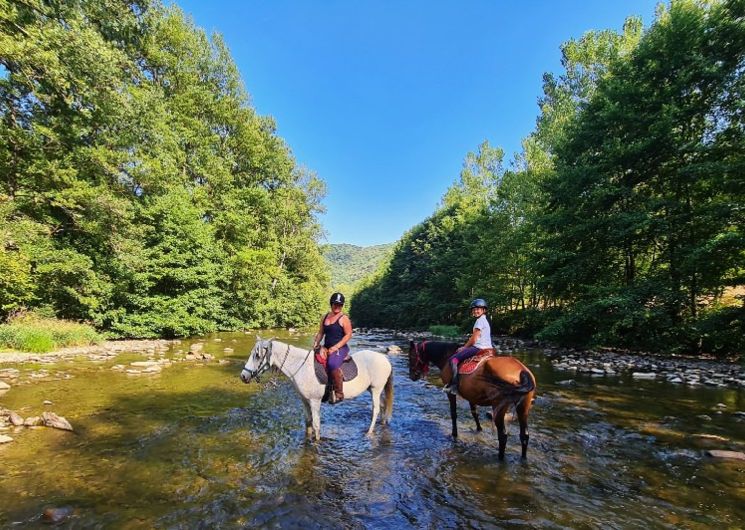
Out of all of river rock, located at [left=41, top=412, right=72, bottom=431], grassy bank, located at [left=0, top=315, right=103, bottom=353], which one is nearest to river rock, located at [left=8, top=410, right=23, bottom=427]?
river rock, located at [left=41, top=412, right=72, bottom=431]

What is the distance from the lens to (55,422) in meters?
7.57

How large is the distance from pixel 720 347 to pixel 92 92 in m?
33.8

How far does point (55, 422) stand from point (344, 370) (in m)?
6.20

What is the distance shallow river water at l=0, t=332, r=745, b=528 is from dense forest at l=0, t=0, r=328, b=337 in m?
11.1

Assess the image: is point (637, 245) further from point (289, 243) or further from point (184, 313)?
point (289, 243)

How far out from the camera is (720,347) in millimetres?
17938

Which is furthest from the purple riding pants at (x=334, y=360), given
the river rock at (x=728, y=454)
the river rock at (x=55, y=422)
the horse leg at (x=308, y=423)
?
the river rock at (x=728, y=454)

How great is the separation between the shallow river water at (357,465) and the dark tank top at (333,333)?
211 centimetres

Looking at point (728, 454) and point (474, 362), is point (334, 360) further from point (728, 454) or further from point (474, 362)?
point (728, 454)

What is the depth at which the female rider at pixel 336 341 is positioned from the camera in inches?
308

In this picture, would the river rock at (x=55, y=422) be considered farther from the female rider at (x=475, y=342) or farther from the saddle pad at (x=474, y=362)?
the saddle pad at (x=474, y=362)

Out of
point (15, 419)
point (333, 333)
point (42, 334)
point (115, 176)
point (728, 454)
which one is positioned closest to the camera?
point (728, 454)

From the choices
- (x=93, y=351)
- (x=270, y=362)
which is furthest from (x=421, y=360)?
(x=93, y=351)

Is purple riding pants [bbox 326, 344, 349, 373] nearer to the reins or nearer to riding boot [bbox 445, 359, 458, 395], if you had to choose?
the reins
